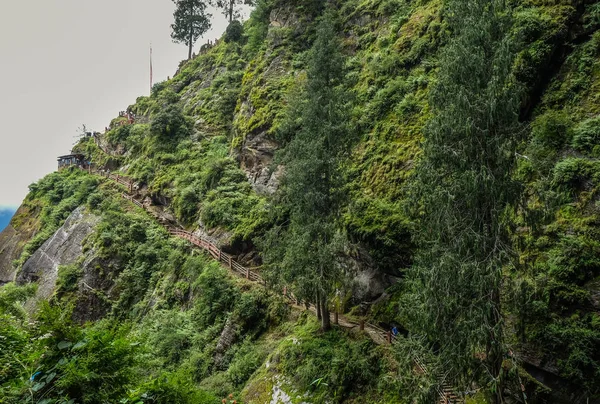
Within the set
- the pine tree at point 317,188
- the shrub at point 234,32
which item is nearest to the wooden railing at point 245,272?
the pine tree at point 317,188

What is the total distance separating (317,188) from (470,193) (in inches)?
284

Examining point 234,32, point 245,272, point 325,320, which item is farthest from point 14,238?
point 325,320

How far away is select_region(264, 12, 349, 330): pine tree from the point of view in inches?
617

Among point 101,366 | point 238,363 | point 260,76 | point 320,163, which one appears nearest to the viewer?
point 101,366

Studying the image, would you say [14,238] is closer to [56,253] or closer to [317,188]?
[56,253]

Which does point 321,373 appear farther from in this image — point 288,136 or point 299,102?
point 288,136

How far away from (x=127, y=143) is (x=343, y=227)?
33337mm

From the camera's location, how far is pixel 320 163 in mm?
15977

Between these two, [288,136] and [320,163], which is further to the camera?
[288,136]

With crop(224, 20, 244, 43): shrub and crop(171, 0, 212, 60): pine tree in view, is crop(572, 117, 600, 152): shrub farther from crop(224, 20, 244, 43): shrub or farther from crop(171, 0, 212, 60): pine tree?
crop(171, 0, 212, 60): pine tree

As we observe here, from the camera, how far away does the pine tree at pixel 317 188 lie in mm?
15672

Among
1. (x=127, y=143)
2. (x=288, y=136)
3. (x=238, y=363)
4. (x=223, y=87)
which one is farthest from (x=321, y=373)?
(x=127, y=143)

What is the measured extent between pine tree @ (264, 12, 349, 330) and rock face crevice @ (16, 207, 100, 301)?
22.1 metres

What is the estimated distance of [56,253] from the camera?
33.2 metres
